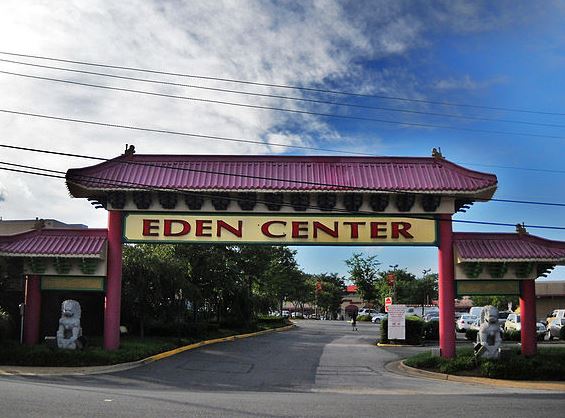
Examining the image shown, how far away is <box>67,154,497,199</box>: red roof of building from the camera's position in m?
19.9

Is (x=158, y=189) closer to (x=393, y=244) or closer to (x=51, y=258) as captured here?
(x=51, y=258)

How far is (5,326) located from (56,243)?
411 cm

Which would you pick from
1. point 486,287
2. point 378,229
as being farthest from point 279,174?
point 486,287

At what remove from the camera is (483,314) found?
1934cm

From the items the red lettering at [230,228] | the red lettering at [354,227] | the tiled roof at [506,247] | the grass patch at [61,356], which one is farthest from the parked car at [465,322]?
the grass patch at [61,356]

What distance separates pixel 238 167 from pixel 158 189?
2.93 m

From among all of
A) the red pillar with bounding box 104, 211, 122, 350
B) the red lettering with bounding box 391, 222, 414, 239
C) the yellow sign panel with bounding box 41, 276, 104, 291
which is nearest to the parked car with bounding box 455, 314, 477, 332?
the red lettering with bounding box 391, 222, 414, 239

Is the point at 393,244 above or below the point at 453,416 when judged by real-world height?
above

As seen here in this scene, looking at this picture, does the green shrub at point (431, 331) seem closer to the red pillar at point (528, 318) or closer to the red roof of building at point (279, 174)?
the red pillar at point (528, 318)

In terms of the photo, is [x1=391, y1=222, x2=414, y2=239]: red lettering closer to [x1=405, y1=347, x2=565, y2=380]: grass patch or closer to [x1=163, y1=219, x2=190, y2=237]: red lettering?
[x1=405, y1=347, x2=565, y2=380]: grass patch

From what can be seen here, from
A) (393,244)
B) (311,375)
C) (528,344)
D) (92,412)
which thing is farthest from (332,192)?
(92,412)

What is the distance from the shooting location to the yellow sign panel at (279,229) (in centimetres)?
2019

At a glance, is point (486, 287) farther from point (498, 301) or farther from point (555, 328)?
point (498, 301)

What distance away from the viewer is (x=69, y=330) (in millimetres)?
19703
